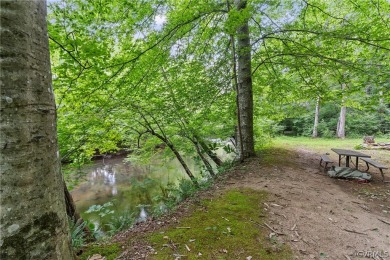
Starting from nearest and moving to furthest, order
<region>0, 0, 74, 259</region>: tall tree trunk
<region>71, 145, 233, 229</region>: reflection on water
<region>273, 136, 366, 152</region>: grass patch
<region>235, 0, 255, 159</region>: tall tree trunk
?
1. <region>0, 0, 74, 259</region>: tall tree trunk
2. <region>235, 0, 255, 159</region>: tall tree trunk
3. <region>71, 145, 233, 229</region>: reflection on water
4. <region>273, 136, 366, 152</region>: grass patch

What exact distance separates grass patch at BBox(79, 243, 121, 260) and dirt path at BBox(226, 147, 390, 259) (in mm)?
1721

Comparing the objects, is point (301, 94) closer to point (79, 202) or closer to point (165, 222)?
point (165, 222)

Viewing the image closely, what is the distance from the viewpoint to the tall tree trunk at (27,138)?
0.95 m

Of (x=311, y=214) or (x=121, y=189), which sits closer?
(x=311, y=214)

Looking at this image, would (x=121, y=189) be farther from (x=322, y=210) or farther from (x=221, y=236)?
(x=322, y=210)

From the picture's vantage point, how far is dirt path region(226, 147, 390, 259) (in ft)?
7.59

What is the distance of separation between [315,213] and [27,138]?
11.1 ft

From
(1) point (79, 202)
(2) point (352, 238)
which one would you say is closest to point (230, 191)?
(2) point (352, 238)

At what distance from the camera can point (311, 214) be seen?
116 inches

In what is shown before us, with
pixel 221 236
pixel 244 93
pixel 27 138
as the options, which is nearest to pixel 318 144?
pixel 244 93

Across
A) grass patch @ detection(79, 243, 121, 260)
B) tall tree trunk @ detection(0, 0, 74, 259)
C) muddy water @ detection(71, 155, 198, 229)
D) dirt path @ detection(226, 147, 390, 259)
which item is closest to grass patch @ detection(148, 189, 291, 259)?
dirt path @ detection(226, 147, 390, 259)

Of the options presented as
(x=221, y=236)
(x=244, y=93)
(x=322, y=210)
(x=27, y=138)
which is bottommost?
(x=322, y=210)

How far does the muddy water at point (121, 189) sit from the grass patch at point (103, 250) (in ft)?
14.0

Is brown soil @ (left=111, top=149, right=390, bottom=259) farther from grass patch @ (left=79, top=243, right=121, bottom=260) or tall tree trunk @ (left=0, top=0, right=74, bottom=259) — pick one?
tall tree trunk @ (left=0, top=0, right=74, bottom=259)
